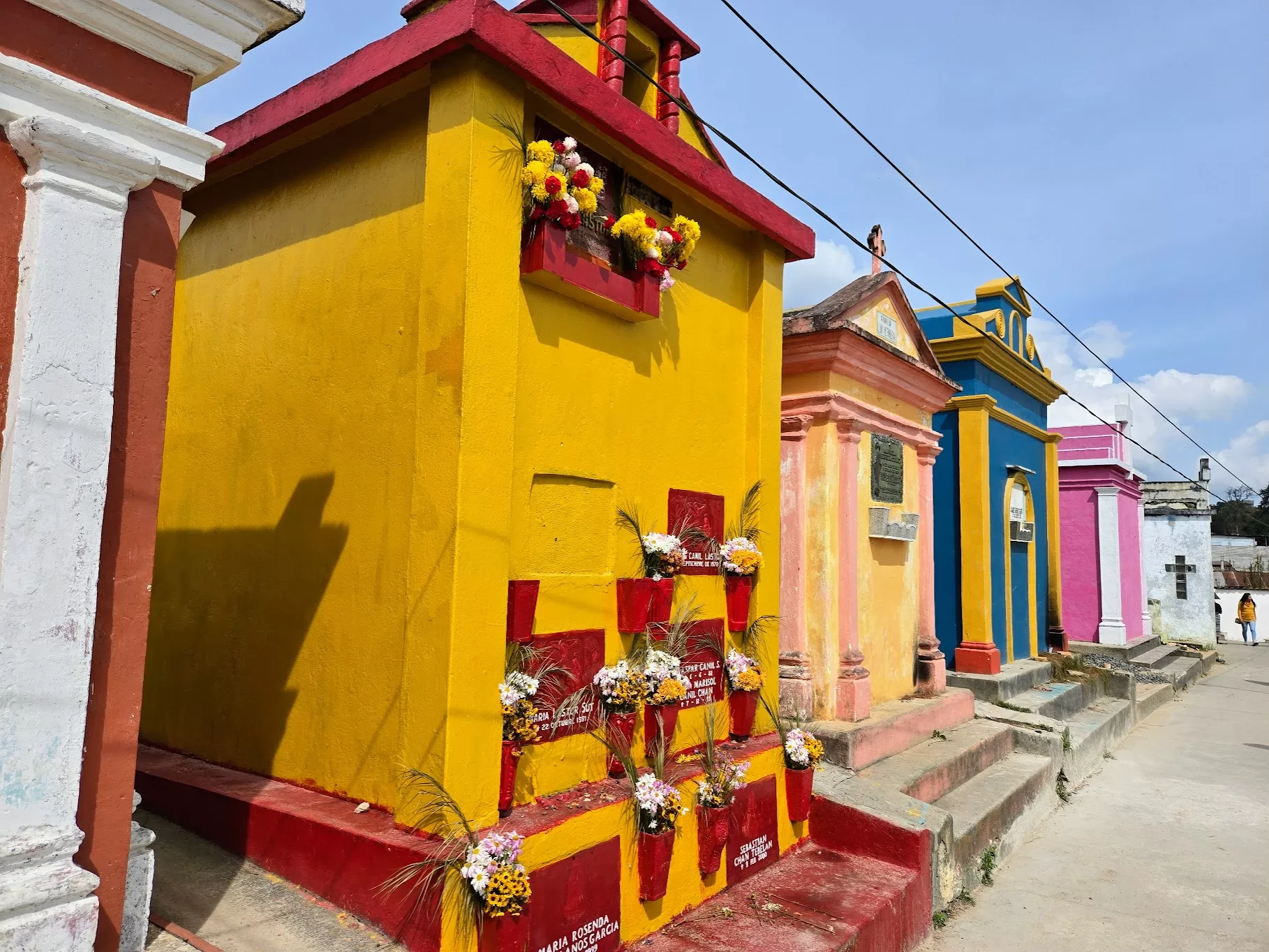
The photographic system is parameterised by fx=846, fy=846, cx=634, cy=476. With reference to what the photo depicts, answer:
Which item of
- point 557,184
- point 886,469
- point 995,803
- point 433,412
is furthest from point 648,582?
point 886,469

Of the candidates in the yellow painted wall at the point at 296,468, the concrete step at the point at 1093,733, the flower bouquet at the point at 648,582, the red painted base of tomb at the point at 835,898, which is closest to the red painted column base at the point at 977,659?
the concrete step at the point at 1093,733

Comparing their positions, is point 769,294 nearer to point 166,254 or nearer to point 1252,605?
point 166,254

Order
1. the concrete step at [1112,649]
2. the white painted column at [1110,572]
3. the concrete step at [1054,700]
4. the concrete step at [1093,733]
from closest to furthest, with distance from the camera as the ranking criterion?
the concrete step at [1093,733], the concrete step at [1054,700], the concrete step at [1112,649], the white painted column at [1110,572]

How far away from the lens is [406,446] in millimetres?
3721

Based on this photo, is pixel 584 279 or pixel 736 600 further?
pixel 736 600

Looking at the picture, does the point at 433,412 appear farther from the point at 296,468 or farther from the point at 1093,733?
the point at 1093,733

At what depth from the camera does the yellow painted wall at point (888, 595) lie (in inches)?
287

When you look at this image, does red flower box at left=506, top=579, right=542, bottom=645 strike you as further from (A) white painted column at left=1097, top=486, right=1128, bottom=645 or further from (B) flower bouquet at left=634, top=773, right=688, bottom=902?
(A) white painted column at left=1097, top=486, right=1128, bottom=645

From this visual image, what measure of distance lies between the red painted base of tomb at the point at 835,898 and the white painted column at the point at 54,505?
8.37 feet

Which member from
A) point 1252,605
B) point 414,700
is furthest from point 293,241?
point 1252,605

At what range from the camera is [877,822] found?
5.18 m

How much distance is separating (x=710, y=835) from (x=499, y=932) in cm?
153

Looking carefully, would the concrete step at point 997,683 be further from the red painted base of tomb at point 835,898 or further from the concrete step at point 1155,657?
the concrete step at point 1155,657

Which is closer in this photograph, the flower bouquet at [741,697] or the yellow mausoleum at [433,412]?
the yellow mausoleum at [433,412]
